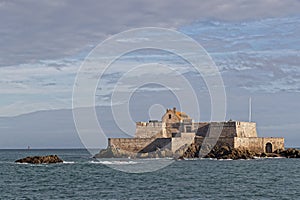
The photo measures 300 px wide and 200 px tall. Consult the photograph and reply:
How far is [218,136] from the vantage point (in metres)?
91.4

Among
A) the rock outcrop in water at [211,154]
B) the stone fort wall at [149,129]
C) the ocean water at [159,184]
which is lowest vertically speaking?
the ocean water at [159,184]

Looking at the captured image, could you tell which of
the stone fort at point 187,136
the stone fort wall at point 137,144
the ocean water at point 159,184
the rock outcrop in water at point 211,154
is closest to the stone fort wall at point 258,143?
the stone fort at point 187,136

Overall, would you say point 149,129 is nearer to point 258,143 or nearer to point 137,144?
point 137,144

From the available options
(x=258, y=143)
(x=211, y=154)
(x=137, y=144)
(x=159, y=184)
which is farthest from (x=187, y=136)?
(x=159, y=184)

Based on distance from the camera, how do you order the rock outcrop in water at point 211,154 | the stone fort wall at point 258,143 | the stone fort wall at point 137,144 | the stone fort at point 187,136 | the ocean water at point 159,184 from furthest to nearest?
the stone fort wall at point 137,144, the stone fort wall at point 258,143, the stone fort at point 187,136, the rock outcrop in water at point 211,154, the ocean water at point 159,184

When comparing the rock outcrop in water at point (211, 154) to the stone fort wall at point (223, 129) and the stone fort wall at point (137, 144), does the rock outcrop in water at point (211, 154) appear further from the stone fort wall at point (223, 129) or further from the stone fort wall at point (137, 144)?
the stone fort wall at point (223, 129)

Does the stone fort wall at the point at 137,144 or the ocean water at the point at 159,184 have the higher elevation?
the stone fort wall at the point at 137,144

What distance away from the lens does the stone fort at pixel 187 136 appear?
293ft

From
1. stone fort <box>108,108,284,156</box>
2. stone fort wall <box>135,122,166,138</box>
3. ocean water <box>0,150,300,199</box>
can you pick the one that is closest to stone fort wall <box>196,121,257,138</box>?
stone fort <box>108,108,284,156</box>

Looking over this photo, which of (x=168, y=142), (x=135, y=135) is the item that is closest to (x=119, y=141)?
(x=135, y=135)

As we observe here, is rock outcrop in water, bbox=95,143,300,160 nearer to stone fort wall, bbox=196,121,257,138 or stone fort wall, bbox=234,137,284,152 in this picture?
stone fort wall, bbox=234,137,284,152

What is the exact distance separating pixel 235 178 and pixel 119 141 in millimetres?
42971

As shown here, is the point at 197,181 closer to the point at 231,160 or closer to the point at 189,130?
the point at 231,160

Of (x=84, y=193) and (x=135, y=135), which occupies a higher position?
(x=135, y=135)
